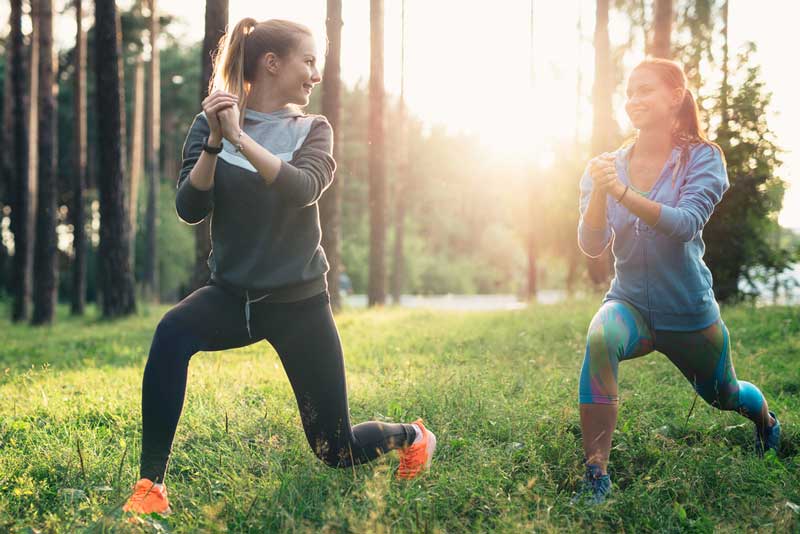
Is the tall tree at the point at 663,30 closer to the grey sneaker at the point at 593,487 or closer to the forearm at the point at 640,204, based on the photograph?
the forearm at the point at 640,204

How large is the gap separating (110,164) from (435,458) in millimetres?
13761

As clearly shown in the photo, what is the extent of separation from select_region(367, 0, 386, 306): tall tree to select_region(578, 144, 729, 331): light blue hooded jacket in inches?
511

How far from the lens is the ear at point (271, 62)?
3.29m

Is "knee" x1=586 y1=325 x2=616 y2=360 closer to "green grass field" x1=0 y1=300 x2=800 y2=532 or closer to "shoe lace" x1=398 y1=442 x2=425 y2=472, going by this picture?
"green grass field" x1=0 y1=300 x2=800 y2=532

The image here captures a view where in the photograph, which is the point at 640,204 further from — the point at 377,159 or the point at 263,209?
the point at 377,159

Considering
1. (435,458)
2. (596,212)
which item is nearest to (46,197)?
(435,458)

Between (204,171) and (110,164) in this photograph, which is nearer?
(204,171)

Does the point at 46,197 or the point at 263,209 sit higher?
the point at 263,209

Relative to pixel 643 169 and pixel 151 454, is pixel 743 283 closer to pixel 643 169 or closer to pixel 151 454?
pixel 643 169

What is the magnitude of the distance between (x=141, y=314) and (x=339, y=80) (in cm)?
753

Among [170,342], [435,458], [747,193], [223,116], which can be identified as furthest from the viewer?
[747,193]

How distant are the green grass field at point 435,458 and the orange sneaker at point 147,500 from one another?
0.17 feet

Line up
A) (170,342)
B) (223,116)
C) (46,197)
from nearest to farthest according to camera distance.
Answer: (223,116) → (170,342) → (46,197)

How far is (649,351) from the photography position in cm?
378
